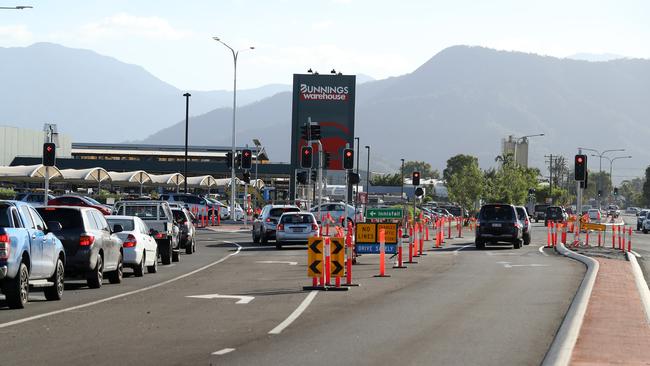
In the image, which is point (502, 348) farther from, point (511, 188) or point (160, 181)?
point (511, 188)

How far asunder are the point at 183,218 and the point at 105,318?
2319 centimetres

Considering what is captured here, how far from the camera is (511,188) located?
400 feet

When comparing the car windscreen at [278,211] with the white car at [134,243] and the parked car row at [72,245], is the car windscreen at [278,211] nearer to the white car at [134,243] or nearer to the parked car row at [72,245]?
the parked car row at [72,245]

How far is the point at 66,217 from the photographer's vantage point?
24344 millimetres

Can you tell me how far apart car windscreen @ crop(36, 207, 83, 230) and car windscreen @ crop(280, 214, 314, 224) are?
22.1 metres

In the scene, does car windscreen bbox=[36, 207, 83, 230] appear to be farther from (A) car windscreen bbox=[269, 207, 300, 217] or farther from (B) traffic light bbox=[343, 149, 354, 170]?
(A) car windscreen bbox=[269, 207, 300, 217]

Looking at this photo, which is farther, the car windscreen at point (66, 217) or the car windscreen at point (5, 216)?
the car windscreen at point (66, 217)

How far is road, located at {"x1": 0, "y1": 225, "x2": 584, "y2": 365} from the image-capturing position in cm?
1359

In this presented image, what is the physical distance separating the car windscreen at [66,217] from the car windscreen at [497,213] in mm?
28874

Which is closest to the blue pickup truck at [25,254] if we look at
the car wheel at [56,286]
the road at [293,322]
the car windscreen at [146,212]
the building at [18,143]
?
the car wheel at [56,286]

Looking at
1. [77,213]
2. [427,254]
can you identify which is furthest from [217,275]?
[427,254]

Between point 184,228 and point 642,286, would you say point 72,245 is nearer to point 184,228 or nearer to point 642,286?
point 642,286

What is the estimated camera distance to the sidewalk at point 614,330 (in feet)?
43.9

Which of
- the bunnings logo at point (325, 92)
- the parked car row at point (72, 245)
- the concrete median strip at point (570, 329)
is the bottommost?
the concrete median strip at point (570, 329)
